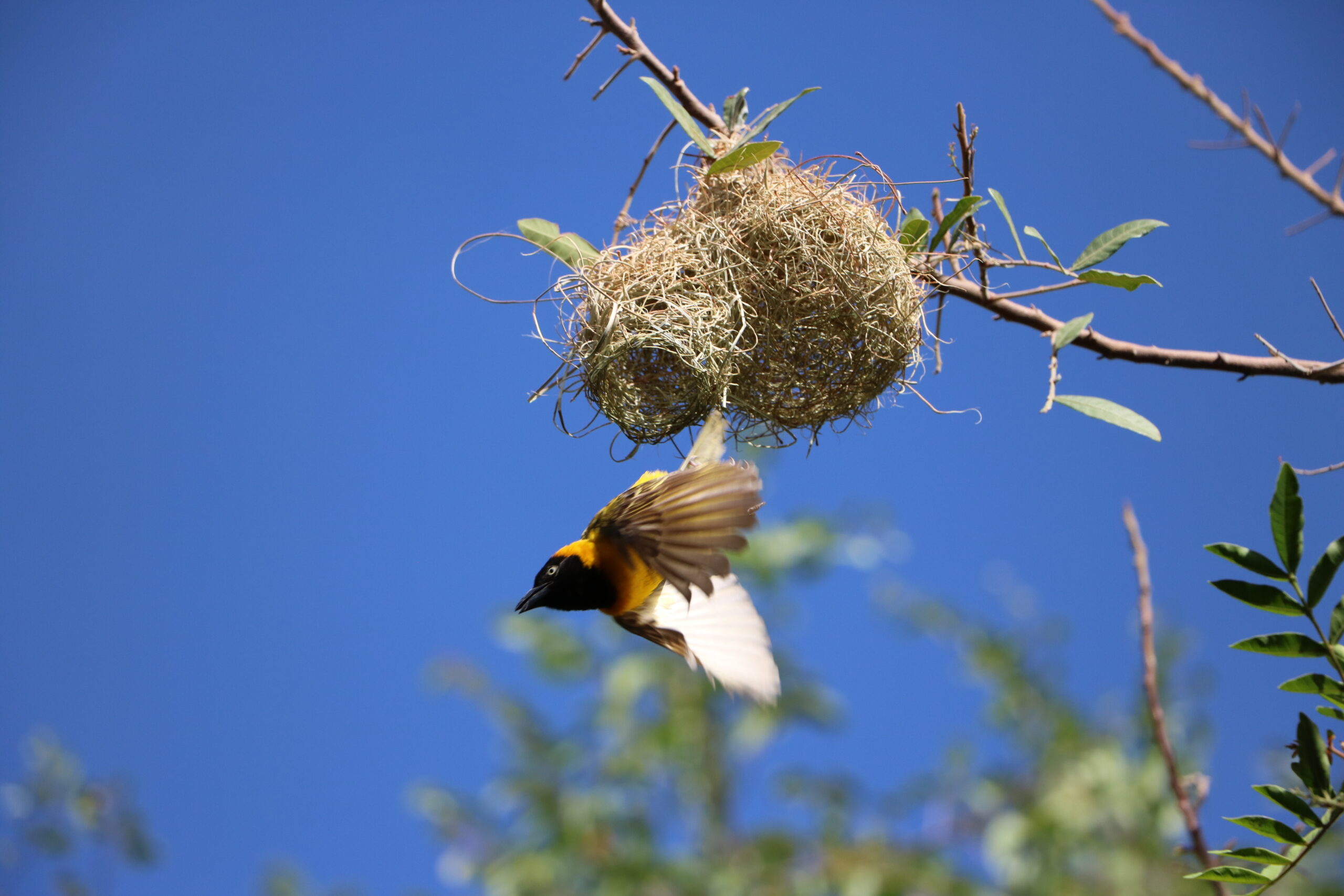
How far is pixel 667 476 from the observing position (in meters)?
1.51

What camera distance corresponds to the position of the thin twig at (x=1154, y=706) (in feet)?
4.21

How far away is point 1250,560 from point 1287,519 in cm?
6

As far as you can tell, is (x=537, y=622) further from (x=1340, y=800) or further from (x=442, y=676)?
(x=1340, y=800)

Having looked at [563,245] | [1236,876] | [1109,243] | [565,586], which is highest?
[563,245]

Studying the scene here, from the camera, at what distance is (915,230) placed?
64.9 inches

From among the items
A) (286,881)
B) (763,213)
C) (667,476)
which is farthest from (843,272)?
(286,881)

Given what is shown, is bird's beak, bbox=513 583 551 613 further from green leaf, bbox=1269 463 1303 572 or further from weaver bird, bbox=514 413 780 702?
green leaf, bbox=1269 463 1303 572

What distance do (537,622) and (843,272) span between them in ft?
11.6

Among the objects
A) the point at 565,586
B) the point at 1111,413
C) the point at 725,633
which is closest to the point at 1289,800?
the point at 1111,413

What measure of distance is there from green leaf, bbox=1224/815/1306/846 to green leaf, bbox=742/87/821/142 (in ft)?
3.68

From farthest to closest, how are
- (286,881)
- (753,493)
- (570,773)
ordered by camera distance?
(286,881), (570,773), (753,493)

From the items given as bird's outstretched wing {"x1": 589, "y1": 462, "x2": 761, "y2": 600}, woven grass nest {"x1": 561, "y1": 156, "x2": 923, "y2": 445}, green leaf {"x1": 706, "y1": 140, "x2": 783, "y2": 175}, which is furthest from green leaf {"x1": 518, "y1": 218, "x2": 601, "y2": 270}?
bird's outstretched wing {"x1": 589, "y1": 462, "x2": 761, "y2": 600}

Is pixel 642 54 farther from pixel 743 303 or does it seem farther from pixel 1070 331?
pixel 1070 331

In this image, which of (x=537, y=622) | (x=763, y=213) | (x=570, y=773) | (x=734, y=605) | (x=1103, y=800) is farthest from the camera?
(x=537, y=622)
